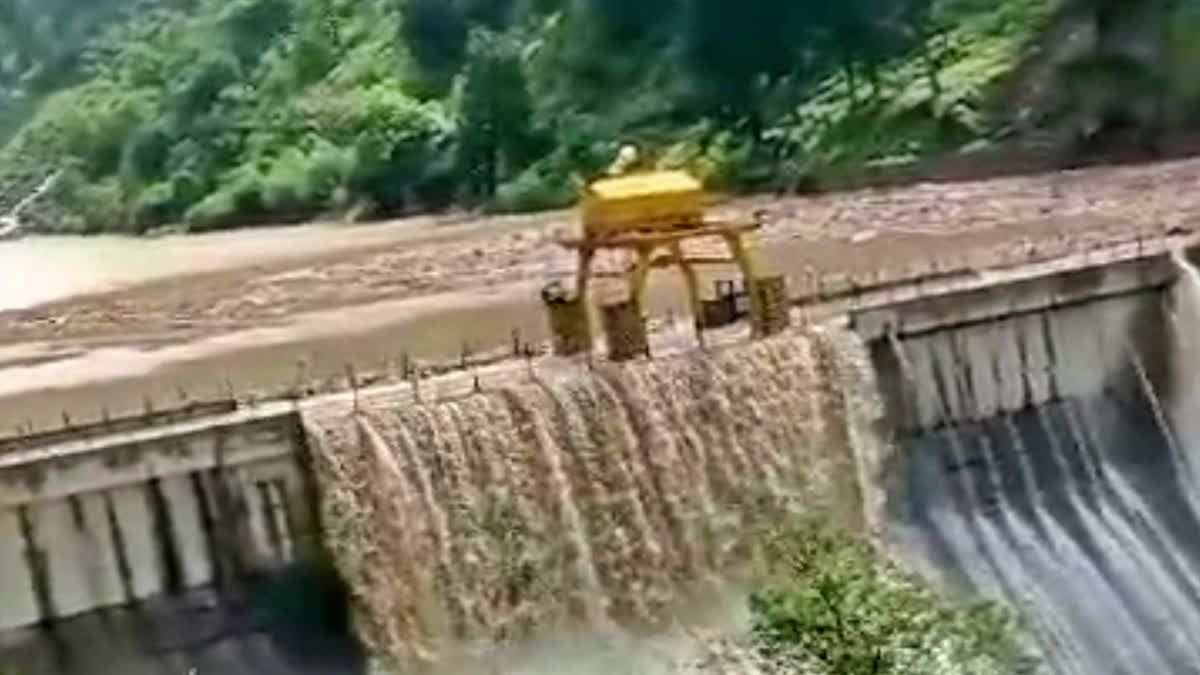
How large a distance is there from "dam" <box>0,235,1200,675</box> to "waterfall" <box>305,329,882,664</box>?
15 millimetres

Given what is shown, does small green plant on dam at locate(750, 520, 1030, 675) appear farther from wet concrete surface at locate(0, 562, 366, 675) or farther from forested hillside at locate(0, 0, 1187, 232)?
forested hillside at locate(0, 0, 1187, 232)

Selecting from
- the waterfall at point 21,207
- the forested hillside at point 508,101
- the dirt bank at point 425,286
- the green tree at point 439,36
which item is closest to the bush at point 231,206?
the forested hillside at point 508,101

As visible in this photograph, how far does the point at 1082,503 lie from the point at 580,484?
3750 millimetres

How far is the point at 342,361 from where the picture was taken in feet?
59.9

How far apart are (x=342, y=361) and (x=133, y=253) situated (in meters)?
19.6

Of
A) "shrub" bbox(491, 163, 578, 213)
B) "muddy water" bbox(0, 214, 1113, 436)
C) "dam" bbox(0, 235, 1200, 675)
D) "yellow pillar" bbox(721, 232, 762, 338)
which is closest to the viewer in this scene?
"dam" bbox(0, 235, 1200, 675)

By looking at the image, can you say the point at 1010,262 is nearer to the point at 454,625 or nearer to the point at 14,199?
the point at 454,625

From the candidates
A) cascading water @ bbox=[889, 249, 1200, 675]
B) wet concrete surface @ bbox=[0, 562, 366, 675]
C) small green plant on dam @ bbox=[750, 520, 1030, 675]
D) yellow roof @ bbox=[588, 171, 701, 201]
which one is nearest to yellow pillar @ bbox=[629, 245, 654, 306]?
yellow roof @ bbox=[588, 171, 701, 201]

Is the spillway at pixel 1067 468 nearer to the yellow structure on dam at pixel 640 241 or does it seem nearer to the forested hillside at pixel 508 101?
the yellow structure on dam at pixel 640 241

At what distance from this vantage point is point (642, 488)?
42.2ft

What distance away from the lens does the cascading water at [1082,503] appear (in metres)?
13.7

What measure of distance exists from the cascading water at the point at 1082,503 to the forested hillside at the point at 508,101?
13.7 metres

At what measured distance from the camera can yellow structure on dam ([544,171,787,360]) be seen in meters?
13.5

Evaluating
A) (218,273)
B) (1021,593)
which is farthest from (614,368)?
(218,273)
